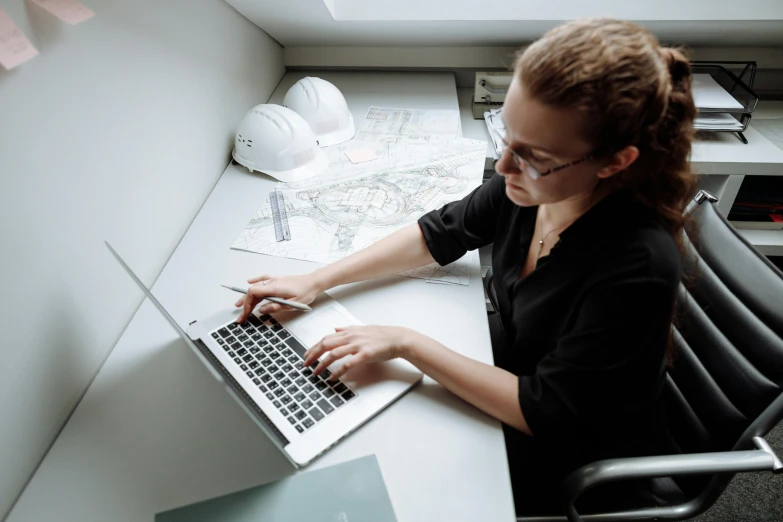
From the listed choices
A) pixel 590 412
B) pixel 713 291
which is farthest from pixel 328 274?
pixel 713 291

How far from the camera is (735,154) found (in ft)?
5.08

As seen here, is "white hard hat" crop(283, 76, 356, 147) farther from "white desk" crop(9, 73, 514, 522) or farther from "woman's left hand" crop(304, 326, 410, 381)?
"woman's left hand" crop(304, 326, 410, 381)

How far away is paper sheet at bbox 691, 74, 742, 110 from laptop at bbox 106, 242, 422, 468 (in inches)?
52.4

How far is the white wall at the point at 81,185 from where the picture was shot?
29.4 inches

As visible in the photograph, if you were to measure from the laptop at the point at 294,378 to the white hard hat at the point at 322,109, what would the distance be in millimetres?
720

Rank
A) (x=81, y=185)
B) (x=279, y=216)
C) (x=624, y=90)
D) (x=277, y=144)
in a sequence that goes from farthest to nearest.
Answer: (x=277, y=144)
(x=279, y=216)
(x=81, y=185)
(x=624, y=90)

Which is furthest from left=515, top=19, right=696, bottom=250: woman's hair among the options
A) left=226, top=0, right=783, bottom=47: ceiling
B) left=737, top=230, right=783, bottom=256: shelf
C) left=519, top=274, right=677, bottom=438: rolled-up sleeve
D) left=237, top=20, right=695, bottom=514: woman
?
Answer: left=737, top=230, right=783, bottom=256: shelf

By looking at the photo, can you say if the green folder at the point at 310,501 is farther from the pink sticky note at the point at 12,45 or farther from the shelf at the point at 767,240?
the shelf at the point at 767,240

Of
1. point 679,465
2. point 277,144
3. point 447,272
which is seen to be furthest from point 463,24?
point 679,465

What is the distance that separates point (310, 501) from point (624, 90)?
2.28 ft

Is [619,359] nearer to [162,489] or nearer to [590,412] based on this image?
[590,412]

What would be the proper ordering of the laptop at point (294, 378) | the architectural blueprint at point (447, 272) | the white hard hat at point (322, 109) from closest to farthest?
the laptop at point (294, 378)
the architectural blueprint at point (447, 272)
the white hard hat at point (322, 109)

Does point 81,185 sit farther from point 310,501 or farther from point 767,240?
point 767,240

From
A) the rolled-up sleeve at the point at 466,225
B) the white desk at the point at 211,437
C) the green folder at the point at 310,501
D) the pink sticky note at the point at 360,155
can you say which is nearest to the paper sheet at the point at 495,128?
the pink sticky note at the point at 360,155
